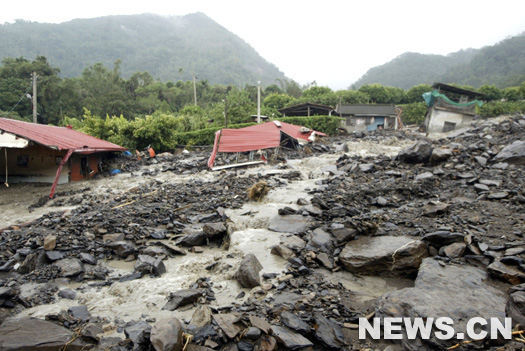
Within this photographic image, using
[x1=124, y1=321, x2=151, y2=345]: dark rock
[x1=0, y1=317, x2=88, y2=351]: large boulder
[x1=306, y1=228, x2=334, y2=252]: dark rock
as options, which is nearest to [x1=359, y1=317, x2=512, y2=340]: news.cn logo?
[x1=306, y1=228, x2=334, y2=252]: dark rock

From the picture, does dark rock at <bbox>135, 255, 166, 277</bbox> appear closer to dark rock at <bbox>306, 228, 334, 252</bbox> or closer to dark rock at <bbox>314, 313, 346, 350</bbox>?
dark rock at <bbox>306, 228, 334, 252</bbox>

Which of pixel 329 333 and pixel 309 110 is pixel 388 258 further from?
pixel 309 110

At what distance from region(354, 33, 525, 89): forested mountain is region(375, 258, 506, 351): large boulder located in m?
75.0

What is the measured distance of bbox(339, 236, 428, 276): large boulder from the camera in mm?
4863

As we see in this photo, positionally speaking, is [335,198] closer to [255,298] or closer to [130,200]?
[255,298]

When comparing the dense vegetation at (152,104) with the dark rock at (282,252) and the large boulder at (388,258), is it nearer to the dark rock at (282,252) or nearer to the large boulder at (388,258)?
the dark rock at (282,252)

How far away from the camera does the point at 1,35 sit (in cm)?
12062

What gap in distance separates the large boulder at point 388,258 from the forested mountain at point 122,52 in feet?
374

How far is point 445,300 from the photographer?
3.64 m

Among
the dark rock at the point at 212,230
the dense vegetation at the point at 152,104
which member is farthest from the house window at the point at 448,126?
the dark rock at the point at 212,230

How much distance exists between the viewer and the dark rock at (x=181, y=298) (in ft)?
13.6

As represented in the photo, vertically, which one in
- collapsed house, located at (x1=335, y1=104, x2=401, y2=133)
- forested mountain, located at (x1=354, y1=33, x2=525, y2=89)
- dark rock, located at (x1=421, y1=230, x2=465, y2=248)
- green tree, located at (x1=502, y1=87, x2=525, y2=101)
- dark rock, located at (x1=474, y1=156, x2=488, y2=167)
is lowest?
dark rock, located at (x1=421, y1=230, x2=465, y2=248)

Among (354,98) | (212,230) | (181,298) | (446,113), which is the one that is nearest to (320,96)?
(354,98)

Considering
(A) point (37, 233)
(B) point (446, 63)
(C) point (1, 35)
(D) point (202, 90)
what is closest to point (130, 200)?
(A) point (37, 233)
